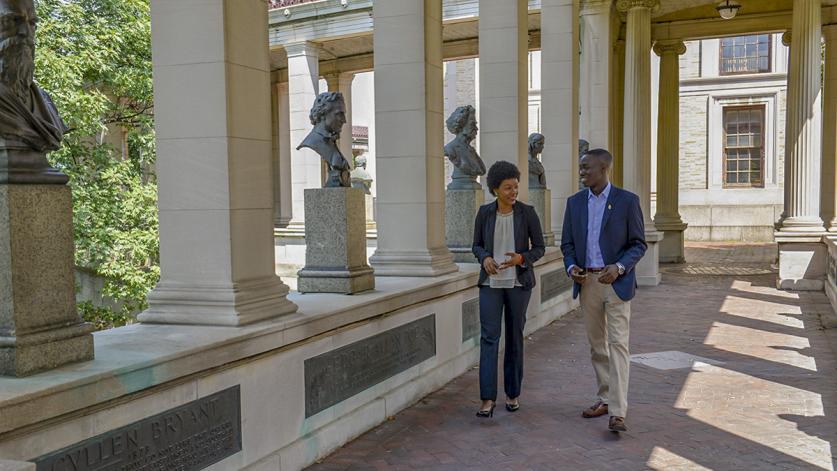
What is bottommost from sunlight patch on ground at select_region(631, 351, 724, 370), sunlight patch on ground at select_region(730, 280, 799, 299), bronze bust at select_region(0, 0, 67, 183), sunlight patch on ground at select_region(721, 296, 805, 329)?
sunlight patch on ground at select_region(730, 280, 799, 299)

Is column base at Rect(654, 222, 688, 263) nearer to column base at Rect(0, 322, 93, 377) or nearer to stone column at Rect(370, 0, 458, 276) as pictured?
stone column at Rect(370, 0, 458, 276)

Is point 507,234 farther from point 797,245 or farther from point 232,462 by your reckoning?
point 797,245

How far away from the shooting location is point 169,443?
13.3 ft

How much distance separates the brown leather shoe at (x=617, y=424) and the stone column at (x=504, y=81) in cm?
529

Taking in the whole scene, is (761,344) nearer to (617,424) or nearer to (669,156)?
(617,424)

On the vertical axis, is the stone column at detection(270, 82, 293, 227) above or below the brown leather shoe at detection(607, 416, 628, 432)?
above

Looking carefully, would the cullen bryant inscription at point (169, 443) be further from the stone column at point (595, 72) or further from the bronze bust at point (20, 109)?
the stone column at point (595, 72)

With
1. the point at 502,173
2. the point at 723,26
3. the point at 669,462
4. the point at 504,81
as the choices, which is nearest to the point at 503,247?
the point at 502,173

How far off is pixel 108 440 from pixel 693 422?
4563 mm

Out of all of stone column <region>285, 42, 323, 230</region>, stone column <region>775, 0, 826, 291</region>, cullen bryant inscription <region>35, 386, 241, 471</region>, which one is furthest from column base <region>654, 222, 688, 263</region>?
cullen bryant inscription <region>35, 386, 241, 471</region>

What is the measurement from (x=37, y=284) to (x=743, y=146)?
33.0m

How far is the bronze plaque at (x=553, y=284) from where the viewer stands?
1196cm

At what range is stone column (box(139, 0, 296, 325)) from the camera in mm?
4957

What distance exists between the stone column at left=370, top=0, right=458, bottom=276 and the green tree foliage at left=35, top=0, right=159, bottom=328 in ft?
27.4
